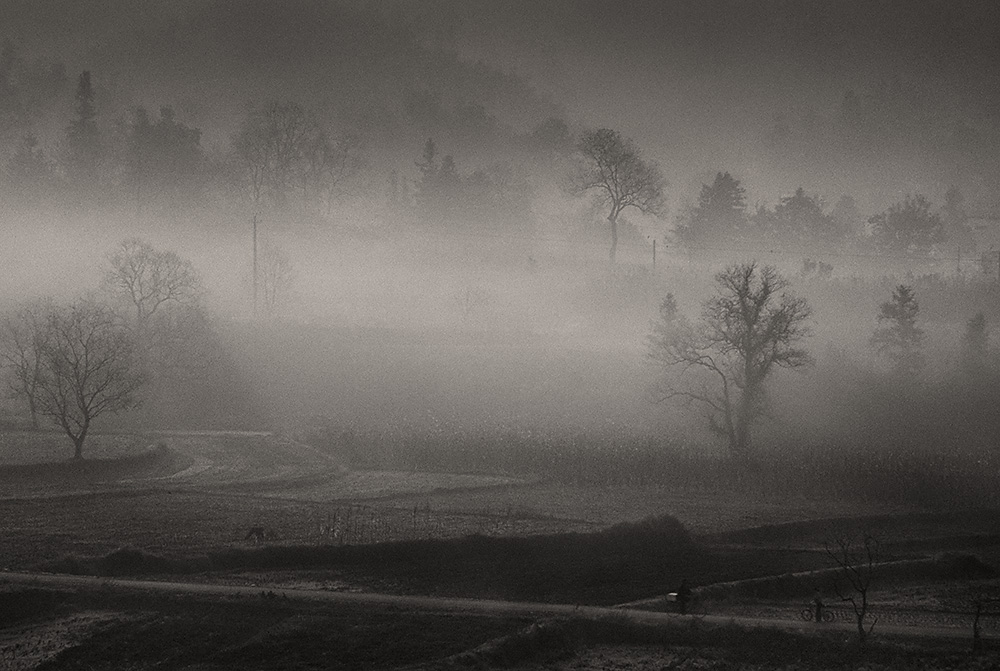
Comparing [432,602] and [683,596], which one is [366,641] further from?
[683,596]

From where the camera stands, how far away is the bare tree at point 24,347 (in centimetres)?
6694

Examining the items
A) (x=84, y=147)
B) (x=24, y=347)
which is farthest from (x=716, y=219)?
(x=84, y=147)

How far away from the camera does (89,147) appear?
10856cm

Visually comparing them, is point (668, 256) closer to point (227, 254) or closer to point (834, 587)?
point (227, 254)

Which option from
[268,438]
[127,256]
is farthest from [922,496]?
[127,256]

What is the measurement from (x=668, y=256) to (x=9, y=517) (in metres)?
89.8

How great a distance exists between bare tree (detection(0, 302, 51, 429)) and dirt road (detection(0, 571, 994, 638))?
32.2 meters

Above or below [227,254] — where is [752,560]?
below

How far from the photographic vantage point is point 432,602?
34.6 meters

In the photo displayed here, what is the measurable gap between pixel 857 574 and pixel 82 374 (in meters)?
53.8

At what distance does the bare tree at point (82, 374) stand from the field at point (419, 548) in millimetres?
3667

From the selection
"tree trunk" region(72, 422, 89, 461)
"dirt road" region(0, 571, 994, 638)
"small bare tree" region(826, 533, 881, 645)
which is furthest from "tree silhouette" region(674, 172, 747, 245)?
"dirt road" region(0, 571, 994, 638)

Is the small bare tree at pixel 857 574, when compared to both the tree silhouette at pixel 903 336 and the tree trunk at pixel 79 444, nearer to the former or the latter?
the tree silhouette at pixel 903 336

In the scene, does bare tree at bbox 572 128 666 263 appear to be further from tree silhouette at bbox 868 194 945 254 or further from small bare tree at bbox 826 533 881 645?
small bare tree at bbox 826 533 881 645
